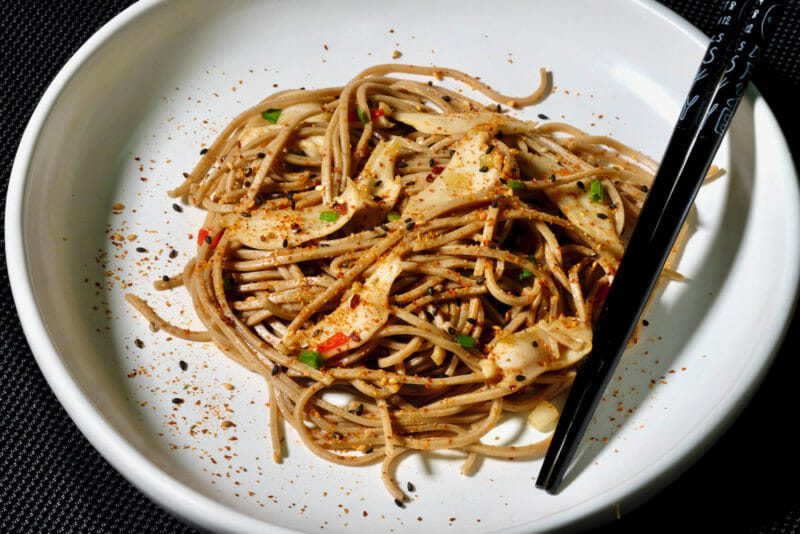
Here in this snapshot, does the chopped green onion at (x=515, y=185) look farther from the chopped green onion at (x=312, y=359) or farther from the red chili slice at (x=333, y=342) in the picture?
the chopped green onion at (x=312, y=359)

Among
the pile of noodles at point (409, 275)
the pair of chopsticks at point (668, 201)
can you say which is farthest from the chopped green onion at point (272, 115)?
the pair of chopsticks at point (668, 201)

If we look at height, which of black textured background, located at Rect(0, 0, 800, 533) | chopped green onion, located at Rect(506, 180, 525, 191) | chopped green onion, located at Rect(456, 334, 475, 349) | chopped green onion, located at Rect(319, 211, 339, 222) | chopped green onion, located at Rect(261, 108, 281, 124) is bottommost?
black textured background, located at Rect(0, 0, 800, 533)

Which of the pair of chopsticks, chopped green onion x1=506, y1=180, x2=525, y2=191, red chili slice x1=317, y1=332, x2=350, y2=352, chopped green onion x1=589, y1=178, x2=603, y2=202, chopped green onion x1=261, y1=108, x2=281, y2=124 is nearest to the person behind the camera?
the pair of chopsticks

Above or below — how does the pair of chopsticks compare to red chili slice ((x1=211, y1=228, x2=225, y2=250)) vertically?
above

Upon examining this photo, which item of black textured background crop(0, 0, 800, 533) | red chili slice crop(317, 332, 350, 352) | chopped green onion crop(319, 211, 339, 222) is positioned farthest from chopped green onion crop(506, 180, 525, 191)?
black textured background crop(0, 0, 800, 533)

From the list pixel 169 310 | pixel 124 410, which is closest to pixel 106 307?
pixel 169 310

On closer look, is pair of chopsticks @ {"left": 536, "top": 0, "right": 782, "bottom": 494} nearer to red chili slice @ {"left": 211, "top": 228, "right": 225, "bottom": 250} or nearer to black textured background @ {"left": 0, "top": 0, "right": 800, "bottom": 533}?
black textured background @ {"left": 0, "top": 0, "right": 800, "bottom": 533}
